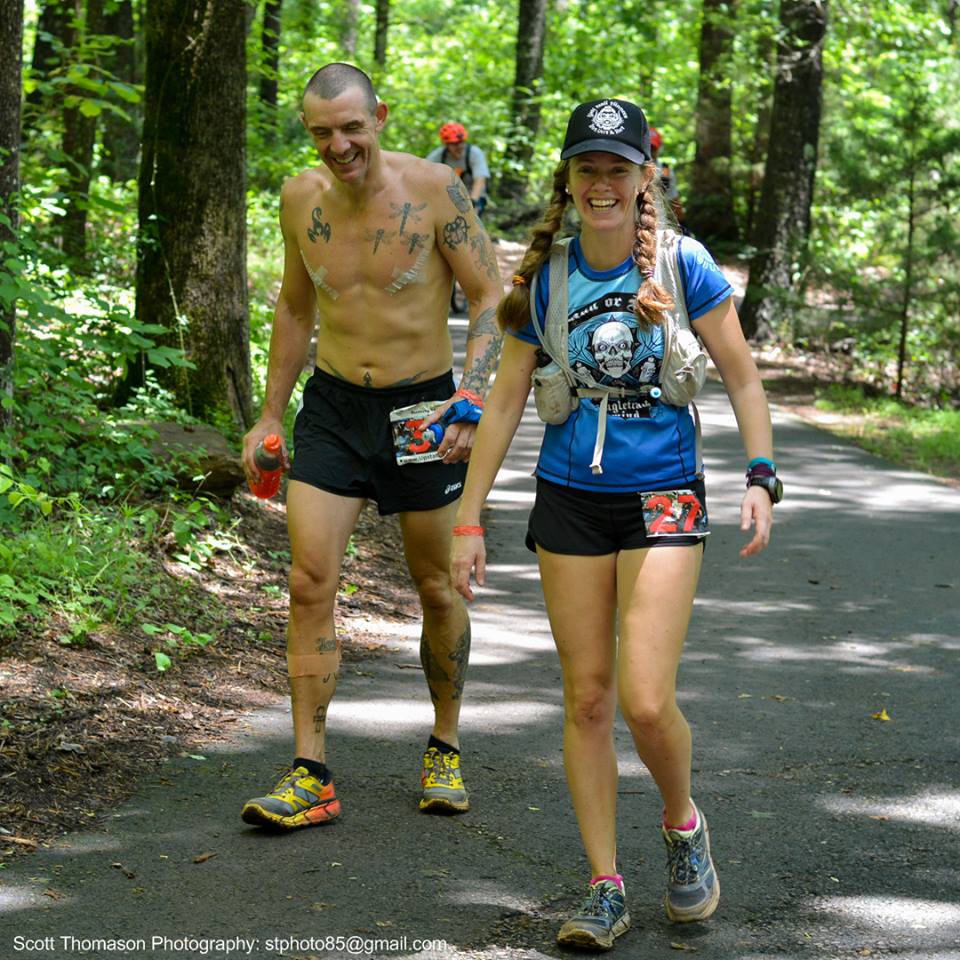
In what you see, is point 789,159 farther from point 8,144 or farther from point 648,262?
point 648,262

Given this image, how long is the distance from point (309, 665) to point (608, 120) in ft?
6.98

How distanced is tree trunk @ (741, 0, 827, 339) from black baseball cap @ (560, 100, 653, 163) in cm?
1560

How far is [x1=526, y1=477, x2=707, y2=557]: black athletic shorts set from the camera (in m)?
3.95

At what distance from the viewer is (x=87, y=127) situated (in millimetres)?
15555

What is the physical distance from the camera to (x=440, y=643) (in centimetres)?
525

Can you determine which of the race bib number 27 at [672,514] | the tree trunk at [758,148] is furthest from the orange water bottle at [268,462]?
the tree trunk at [758,148]

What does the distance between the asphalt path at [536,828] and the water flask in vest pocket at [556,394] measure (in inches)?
20.6

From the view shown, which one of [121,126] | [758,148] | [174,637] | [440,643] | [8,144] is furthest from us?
[758,148]

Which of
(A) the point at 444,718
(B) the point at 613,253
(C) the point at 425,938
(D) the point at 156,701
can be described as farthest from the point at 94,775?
(B) the point at 613,253

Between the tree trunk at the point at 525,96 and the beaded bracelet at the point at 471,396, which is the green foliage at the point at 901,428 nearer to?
the beaded bracelet at the point at 471,396

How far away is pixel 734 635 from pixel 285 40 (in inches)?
1022

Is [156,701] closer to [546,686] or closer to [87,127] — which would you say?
[546,686]

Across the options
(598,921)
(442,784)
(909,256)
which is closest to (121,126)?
(909,256)

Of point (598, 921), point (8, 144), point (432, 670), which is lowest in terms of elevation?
point (598, 921)
